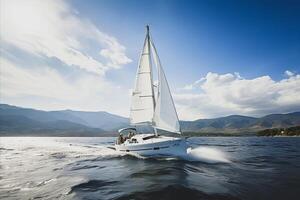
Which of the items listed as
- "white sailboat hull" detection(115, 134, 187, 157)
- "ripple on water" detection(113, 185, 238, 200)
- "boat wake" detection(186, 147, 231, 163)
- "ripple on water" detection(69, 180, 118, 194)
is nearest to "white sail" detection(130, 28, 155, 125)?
"white sailboat hull" detection(115, 134, 187, 157)

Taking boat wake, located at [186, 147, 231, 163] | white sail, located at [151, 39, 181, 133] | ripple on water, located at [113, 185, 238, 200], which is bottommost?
ripple on water, located at [113, 185, 238, 200]

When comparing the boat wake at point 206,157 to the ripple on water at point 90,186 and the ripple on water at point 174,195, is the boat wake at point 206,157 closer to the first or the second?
the ripple on water at point 90,186

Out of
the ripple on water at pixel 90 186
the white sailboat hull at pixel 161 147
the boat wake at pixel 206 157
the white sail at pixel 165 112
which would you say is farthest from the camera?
the boat wake at pixel 206 157

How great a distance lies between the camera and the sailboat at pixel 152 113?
3141 centimetres

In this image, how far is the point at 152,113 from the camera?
35219 millimetres

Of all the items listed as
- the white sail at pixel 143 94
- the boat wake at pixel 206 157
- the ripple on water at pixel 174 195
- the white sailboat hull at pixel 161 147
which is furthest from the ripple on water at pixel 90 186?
the white sail at pixel 143 94

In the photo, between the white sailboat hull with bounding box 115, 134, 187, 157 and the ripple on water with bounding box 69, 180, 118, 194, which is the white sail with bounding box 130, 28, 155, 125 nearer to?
the white sailboat hull with bounding box 115, 134, 187, 157

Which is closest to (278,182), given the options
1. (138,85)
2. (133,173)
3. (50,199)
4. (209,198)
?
(209,198)

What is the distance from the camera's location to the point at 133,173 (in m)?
23.6

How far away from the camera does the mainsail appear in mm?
32656

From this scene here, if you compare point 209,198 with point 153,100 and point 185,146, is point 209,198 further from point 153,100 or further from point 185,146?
point 153,100

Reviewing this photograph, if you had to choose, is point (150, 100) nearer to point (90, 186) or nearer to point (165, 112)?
point (165, 112)

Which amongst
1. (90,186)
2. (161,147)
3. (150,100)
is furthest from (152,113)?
(90,186)

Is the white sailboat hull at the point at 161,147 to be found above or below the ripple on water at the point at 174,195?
above
